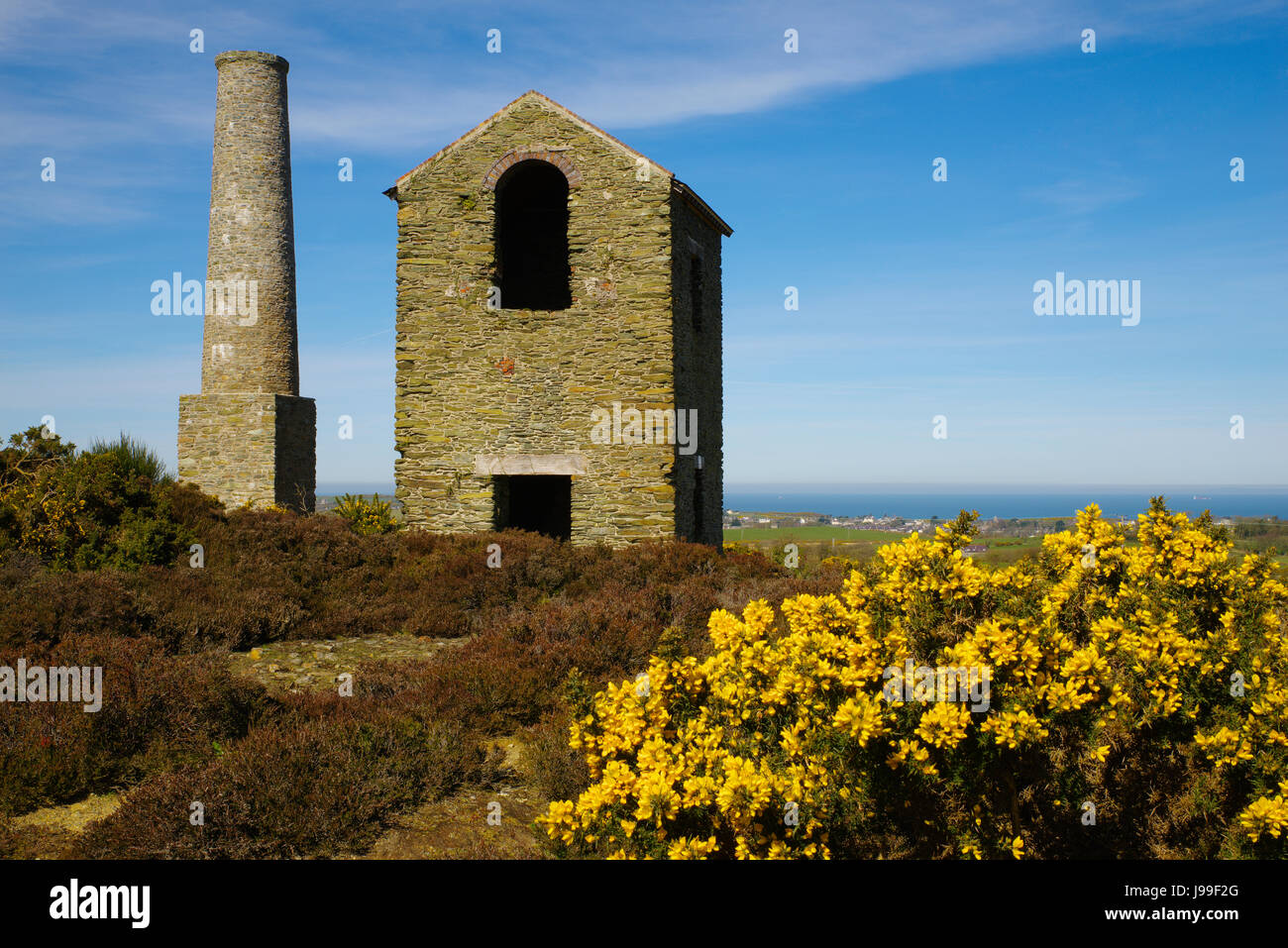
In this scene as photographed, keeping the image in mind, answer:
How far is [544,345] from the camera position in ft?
47.1

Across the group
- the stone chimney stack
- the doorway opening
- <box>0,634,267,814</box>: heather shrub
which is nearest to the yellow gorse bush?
<box>0,634,267,814</box>: heather shrub

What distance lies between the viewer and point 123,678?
693cm

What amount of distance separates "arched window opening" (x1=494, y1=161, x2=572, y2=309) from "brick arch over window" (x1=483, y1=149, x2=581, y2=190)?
129 inches

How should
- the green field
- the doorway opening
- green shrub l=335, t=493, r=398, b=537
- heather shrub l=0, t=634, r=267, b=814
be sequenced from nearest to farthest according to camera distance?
1. heather shrub l=0, t=634, r=267, b=814
2. green shrub l=335, t=493, r=398, b=537
3. the green field
4. the doorway opening

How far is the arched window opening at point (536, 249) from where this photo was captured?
1803 cm

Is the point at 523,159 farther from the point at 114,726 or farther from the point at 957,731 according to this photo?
the point at 957,731

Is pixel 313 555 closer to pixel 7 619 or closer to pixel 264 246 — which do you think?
pixel 7 619

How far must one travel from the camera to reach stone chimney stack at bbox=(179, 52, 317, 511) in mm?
20203

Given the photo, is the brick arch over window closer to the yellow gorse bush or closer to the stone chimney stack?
the stone chimney stack

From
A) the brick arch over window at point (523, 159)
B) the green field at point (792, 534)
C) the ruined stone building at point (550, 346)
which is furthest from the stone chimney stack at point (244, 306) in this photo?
the green field at point (792, 534)

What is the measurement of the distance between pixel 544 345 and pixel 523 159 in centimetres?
Answer: 321

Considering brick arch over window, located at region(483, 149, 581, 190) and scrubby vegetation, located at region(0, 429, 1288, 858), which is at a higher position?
brick arch over window, located at region(483, 149, 581, 190)

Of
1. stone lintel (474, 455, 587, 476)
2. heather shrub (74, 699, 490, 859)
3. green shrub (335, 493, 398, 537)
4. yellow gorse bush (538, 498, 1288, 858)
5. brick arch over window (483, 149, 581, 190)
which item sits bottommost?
heather shrub (74, 699, 490, 859)

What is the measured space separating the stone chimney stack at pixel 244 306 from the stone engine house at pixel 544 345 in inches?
290
